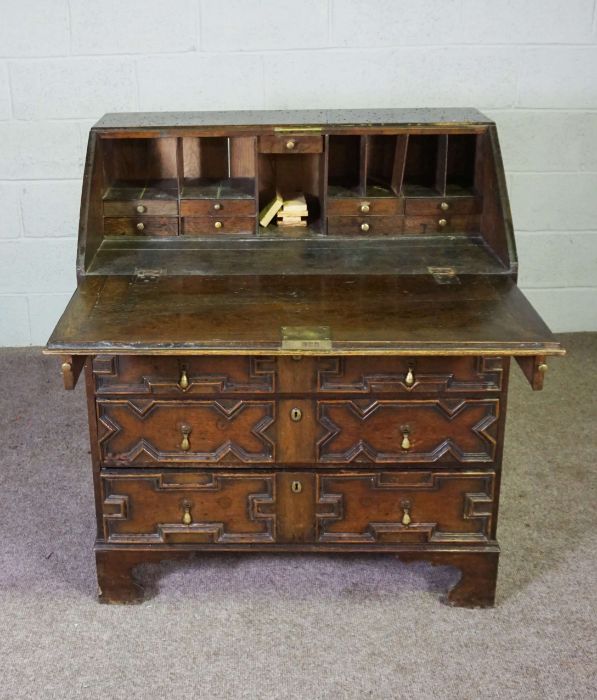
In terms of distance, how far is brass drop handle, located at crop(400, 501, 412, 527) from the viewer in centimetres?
221

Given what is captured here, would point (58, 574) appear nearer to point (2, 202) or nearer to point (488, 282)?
point (488, 282)

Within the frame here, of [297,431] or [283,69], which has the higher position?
[283,69]

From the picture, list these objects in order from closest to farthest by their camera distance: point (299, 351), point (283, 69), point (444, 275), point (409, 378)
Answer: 1. point (299, 351)
2. point (409, 378)
3. point (444, 275)
4. point (283, 69)

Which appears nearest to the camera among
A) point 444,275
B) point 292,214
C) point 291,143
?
point 444,275

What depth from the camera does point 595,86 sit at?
3367 mm

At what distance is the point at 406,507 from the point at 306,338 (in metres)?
0.49

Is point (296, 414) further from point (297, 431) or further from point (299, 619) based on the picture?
point (299, 619)

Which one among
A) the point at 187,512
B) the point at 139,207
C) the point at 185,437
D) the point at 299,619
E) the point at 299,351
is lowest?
the point at 299,619

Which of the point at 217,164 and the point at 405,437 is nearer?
the point at 405,437

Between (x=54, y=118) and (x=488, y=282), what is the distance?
5.77 ft

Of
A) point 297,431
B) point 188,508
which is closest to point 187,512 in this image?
point 188,508

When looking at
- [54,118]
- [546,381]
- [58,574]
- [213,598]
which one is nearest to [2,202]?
[54,118]

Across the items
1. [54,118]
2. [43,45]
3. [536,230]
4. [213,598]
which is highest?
[43,45]

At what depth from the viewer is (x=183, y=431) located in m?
2.14
